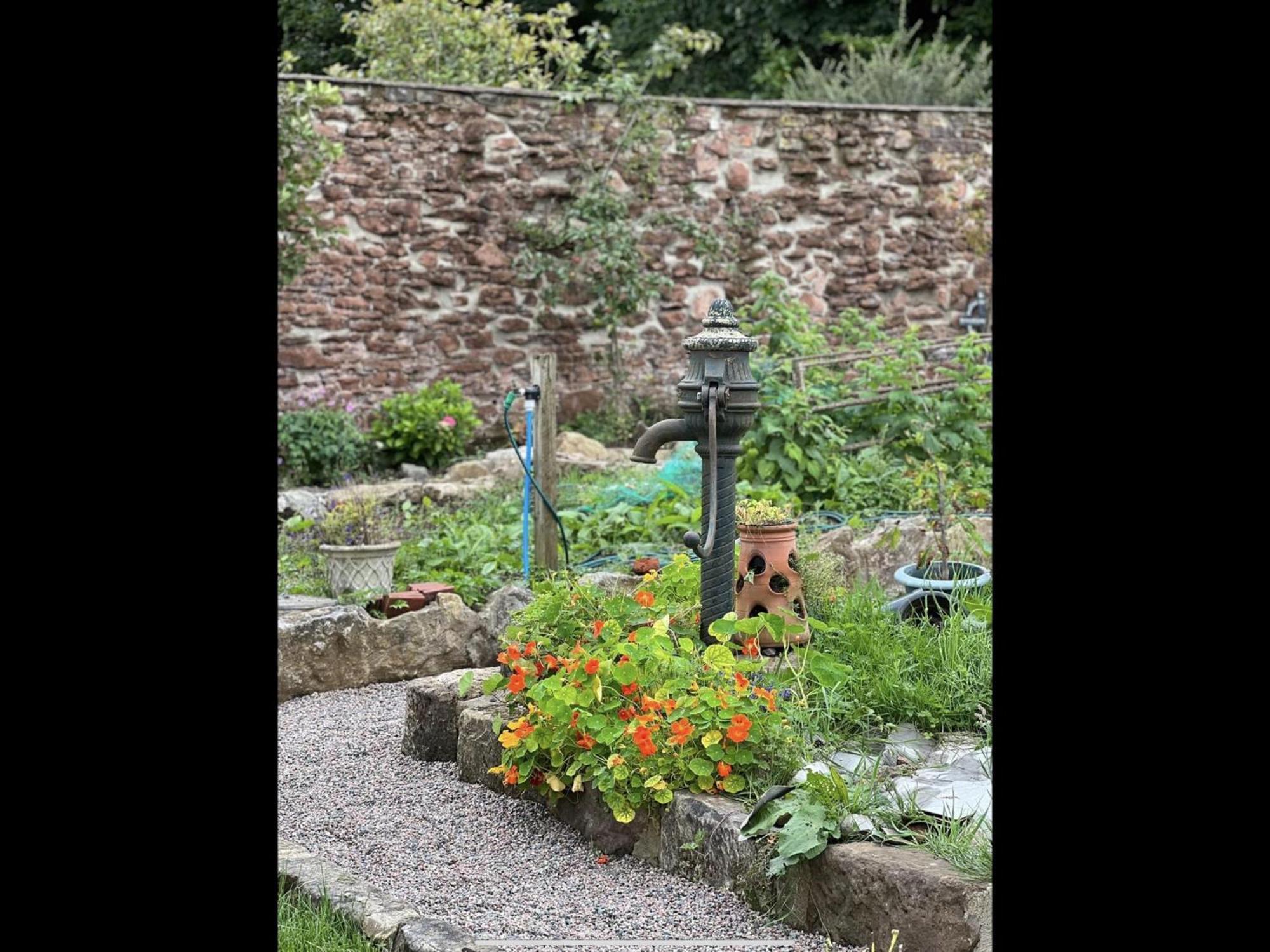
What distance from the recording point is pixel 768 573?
158 inches

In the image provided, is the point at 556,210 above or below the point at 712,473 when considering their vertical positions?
above

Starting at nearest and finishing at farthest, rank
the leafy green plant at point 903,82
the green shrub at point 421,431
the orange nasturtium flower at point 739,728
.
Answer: the orange nasturtium flower at point 739,728 → the green shrub at point 421,431 → the leafy green plant at point 903,82

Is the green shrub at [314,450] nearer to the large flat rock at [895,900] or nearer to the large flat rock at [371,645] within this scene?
the large flat rock at [371,645]

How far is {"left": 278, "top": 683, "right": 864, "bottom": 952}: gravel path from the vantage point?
276 cm

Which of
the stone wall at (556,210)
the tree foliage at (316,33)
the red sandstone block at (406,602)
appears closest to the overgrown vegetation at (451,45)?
the stone wall at (556,210)

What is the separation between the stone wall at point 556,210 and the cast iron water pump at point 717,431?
5.54m

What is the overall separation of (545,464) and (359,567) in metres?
0.83

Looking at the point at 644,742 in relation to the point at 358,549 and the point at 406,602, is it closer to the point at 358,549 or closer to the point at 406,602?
the point at 406,602

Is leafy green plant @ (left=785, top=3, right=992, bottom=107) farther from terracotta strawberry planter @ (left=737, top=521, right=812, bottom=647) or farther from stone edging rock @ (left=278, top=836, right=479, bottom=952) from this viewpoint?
stone edging rock @ (left=278, top=836, right=479, bottom=952)

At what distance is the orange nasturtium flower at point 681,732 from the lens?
300cm

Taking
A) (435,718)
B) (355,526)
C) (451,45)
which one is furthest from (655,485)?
(451,45)

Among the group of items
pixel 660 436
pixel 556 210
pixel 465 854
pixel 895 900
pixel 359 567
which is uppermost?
pixel 556 210
